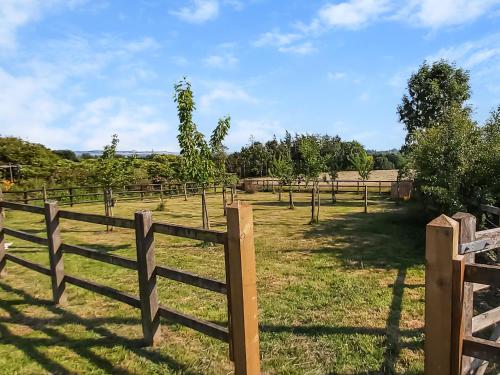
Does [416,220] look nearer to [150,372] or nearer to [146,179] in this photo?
[150,372]

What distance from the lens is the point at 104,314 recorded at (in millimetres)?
5031

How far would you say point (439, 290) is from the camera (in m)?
2.18

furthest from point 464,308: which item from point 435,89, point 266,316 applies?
point 435,89

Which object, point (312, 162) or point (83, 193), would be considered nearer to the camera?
point (312, 162)

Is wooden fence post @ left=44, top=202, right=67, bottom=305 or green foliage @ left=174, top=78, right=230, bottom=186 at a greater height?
green foliage @ left=174, top=78, right=230, bottom=186

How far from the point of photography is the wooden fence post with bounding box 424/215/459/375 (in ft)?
7.00

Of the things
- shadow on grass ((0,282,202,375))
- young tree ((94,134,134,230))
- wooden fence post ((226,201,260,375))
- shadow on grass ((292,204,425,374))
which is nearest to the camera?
wooden fence post ((226,201,260,375))

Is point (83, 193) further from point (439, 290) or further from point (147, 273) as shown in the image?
point (439, 290)

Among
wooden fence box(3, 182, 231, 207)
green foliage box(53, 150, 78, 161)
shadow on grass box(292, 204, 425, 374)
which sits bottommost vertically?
shadow on grass box(292, 204, 425, 374)

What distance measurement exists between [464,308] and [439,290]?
23cm

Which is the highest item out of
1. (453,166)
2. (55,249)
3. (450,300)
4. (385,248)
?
(453,166)

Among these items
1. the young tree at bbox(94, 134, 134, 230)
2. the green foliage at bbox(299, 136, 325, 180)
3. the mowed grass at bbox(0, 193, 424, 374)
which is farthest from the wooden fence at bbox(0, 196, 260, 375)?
the green foliage at bbox(299, 136, 325, 180)

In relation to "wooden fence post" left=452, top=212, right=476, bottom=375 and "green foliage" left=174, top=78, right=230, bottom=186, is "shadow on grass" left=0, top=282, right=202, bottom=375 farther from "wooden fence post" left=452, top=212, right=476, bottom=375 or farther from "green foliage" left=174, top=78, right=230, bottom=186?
"green foliage" left=174, top=78, right=230, bottom=186

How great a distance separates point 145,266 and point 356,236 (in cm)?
773
